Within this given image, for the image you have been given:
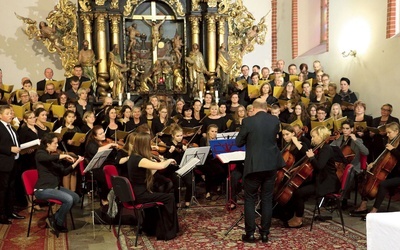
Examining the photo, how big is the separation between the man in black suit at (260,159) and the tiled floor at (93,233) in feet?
4.88

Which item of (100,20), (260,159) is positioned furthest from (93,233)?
(100,20)

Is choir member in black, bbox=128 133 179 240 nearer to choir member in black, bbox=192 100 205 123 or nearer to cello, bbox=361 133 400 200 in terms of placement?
cello, bbox=361 133 400 200

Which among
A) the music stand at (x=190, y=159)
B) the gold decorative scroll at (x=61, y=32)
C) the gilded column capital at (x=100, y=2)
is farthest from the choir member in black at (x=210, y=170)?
the gold decorative scroll at (x=61, y=32)

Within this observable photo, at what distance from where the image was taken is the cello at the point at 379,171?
286 inches

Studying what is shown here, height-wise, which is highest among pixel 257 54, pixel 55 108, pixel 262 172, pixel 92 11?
pixel 92 11

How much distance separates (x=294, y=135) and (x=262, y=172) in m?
1.07

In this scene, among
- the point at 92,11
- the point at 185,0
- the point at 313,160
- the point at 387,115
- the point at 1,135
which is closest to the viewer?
the point at 313,160

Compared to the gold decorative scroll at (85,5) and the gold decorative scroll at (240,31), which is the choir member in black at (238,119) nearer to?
the gold decorative scroll at (240,31)

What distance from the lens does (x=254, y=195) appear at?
6406 millimetres

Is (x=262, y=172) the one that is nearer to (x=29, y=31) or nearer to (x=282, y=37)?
(x=29, y=31)

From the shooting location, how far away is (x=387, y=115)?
8.84 meters

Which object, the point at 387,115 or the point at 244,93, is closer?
the point at 387,115

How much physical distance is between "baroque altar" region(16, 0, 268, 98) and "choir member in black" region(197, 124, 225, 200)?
14.8 ft

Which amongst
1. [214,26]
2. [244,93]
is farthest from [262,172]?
[214,26]
